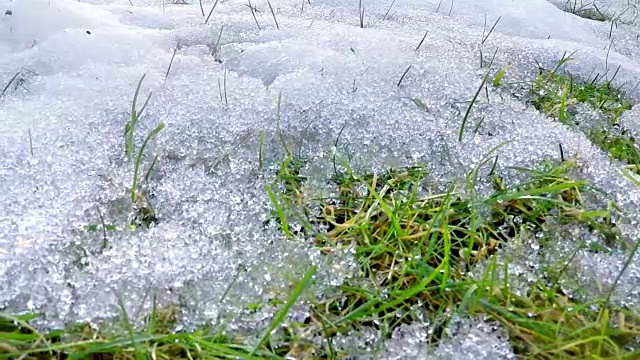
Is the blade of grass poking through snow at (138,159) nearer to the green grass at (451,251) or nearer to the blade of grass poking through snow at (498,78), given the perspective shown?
the green grass at (451,251)

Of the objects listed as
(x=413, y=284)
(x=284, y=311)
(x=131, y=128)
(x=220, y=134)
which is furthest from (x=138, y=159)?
(x=413, y=284)

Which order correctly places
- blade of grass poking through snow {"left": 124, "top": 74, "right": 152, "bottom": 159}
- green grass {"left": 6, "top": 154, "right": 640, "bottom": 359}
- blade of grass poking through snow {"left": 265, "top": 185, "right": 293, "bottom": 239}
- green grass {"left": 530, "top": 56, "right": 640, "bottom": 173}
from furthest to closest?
1. green grass {"left": 530, "top": 56, "right": 640, "bottom": 173}
2. blade of grass poking through snow {"left": 124, "top": 74, "right": 152, "bottom": 159}
3. blade of grass poking through snow {"left": 265, "top": 185, "right": 293, "bottom": 239}
4. green grass {"left": 6, "top": 154, "right": 640, "bottom": 359}

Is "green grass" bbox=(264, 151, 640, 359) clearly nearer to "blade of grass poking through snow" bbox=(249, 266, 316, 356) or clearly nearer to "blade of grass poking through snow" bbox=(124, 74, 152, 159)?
"blade of grass poking through snow" bbox=(249, 266, 316, 356)

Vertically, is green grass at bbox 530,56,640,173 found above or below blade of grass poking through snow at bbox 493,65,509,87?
below

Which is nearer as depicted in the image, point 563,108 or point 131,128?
point 131,128

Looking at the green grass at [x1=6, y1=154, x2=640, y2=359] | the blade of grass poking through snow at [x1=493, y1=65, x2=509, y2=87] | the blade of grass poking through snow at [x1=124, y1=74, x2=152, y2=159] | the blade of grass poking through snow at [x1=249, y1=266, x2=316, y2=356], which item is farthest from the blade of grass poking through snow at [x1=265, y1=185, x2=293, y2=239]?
the blade of grass poking through snow at [x1=493, y1=65, x2=509, y2=87]

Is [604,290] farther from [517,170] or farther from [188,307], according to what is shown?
[188,307]

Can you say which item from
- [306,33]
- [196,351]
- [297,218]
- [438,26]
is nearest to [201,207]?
[297,218]

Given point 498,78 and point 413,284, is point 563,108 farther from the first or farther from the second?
point 413,284
